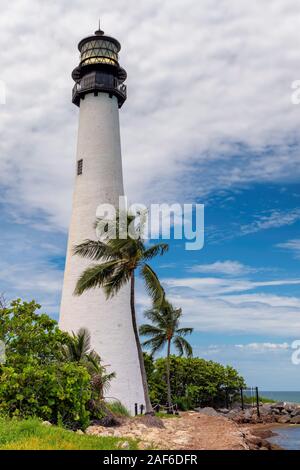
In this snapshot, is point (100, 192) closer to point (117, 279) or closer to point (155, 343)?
point (117, 279)

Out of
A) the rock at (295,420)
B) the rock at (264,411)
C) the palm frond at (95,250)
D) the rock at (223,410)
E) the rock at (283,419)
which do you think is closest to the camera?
the palm frond at (95,250)

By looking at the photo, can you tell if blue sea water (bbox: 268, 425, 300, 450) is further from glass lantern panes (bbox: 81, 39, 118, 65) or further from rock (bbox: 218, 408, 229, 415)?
glass lantern panes (bbox: 81, 39, 118, 65)

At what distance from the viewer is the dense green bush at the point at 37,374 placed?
53.5 ft

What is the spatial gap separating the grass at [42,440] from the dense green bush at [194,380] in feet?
90.7

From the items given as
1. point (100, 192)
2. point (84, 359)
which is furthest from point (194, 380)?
point (84, 359)

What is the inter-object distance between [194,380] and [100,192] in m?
22.1

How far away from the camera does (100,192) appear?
29.3 metres

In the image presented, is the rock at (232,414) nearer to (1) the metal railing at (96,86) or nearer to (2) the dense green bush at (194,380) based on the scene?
(2) the dense green bush at (194,380)

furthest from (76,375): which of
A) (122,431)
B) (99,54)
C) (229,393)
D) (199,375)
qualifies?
(229,393)

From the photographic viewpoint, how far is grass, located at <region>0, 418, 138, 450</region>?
1102 cm

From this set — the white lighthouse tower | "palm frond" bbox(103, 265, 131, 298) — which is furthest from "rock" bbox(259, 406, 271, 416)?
"palm frond" bbox(103, 265, 131, 298)

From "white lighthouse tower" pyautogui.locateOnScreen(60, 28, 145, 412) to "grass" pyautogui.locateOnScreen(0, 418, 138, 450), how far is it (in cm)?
1333

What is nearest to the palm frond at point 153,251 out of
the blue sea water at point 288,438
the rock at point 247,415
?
the blue sea water at point 288,438
